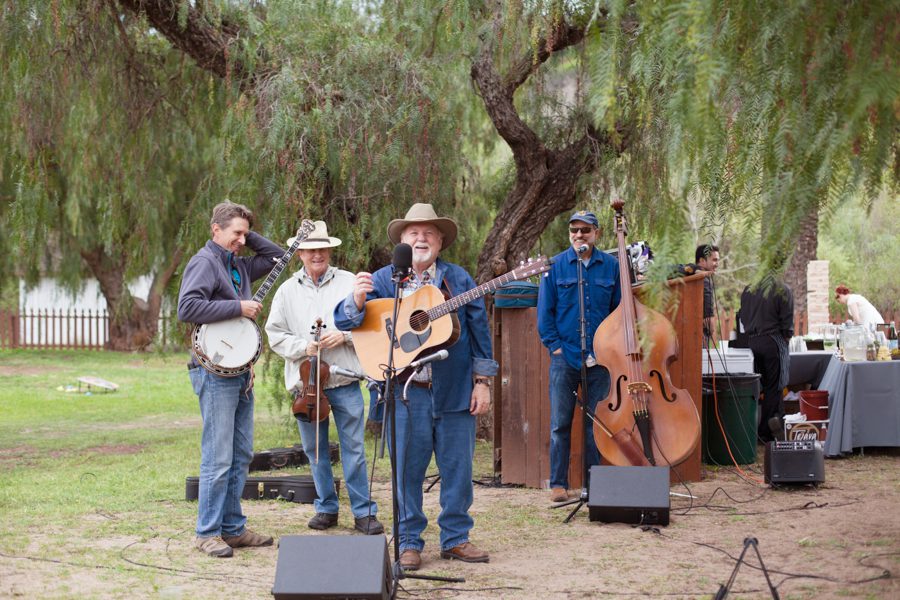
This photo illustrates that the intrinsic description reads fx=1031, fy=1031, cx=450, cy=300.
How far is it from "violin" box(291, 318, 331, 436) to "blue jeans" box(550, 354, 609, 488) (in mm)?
1789

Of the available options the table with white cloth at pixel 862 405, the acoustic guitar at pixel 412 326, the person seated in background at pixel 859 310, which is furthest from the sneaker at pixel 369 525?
the person seated in background at pixel 859 310

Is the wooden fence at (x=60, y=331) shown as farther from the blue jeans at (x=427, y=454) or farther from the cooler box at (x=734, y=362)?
the blue jeans at (x=427, y=454)

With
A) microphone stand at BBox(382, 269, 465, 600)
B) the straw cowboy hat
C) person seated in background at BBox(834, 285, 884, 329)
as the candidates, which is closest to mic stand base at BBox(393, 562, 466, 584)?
microphone stand at BBox(382, 269, 465, 600)

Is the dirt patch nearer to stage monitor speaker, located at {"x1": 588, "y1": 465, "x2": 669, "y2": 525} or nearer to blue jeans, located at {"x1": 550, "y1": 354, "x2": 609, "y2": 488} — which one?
stage monitor speaker, located at {"x1": 588, "y1": 465, "x2": 669, "y2": 525}

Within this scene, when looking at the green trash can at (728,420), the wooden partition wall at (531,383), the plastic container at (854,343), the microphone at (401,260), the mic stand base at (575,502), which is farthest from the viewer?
the plastic container at (854,343)

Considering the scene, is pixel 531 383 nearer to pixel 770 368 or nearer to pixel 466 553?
pixel 466 553

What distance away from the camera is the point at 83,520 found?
656 cm

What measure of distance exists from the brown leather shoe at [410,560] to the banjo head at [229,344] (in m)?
1.34

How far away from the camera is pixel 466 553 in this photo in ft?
17.7

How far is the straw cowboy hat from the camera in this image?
18.1 feet

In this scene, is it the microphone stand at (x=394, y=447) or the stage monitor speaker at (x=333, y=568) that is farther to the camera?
the microphone stand at (x=394, y=447)

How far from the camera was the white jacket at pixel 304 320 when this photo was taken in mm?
6086

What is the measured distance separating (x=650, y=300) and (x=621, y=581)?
8.33 feet

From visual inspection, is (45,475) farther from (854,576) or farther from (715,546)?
(854,576)
